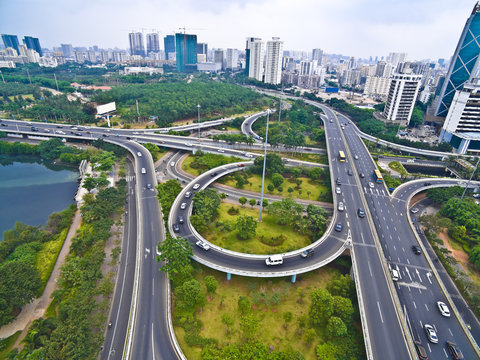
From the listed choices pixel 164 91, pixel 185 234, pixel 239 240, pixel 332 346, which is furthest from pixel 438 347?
pixel 164 91

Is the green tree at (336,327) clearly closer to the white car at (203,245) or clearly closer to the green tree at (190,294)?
the green tree at (190,294)

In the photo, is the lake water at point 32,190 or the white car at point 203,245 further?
the lake water at point 32,190

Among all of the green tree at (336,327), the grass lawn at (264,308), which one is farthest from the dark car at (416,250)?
the green tree at (336,327)

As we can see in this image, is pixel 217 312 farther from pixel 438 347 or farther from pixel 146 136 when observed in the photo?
pixel 146 136

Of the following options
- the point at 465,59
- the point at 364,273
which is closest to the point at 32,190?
the point at 364,273

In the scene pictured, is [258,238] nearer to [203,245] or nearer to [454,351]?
[203,245]

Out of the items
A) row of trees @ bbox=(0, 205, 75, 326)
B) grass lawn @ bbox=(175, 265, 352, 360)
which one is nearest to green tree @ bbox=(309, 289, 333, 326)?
grass lawn @ bbox=(175, 265, 352, 360)

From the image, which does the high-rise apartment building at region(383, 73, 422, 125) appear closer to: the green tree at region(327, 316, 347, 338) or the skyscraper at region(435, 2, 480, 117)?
the skyscraper at region(435, 2, 480, 117)
